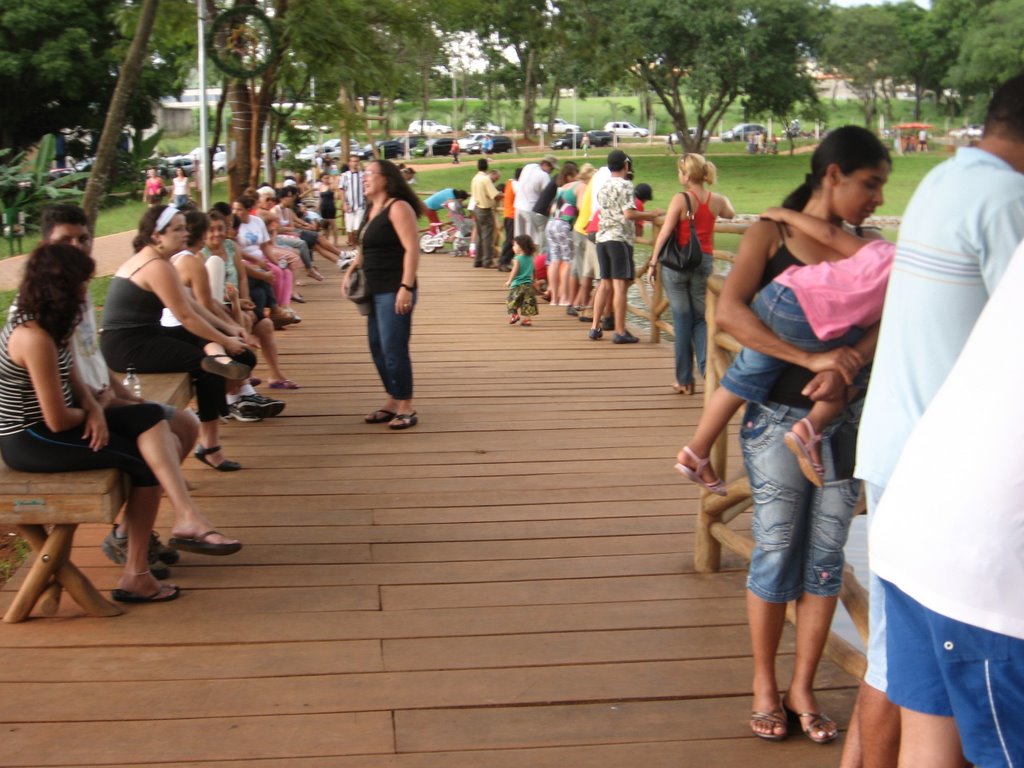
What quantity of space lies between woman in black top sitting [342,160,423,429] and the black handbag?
1655 mm

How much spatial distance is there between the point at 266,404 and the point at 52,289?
123 inches

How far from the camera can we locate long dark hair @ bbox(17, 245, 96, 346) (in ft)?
12.9

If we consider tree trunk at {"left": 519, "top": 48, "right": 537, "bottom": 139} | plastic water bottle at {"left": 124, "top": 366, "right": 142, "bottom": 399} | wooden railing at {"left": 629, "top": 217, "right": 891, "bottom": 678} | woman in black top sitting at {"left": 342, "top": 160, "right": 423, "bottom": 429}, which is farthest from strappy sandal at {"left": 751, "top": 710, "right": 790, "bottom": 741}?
tree trunk at {"left": 519, "top": 48, "right": 537, "bottom": 139}

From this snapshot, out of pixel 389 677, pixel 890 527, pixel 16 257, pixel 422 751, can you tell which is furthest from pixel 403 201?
pixel 16 257

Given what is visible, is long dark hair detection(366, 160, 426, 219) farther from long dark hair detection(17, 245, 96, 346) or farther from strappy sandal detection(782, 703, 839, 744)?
strappy sandal detection(782, 703, 839, 744)

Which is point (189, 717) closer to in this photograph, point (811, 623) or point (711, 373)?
point (811, 623)

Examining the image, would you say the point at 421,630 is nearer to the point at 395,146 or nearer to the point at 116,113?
the point at 116,113

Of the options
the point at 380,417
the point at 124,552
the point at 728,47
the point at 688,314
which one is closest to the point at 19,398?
the point at 124,552

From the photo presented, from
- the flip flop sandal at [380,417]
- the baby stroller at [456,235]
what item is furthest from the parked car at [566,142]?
the flip flop sandal at [380,417]

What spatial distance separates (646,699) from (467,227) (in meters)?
16.1

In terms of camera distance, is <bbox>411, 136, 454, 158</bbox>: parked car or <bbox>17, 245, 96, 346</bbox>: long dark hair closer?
<bbox>17, 245, 96, 346</bbox>: long dark hair

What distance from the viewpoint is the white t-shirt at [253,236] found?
1020 cm

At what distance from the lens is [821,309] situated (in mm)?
3025

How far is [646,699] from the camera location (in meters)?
3.51
